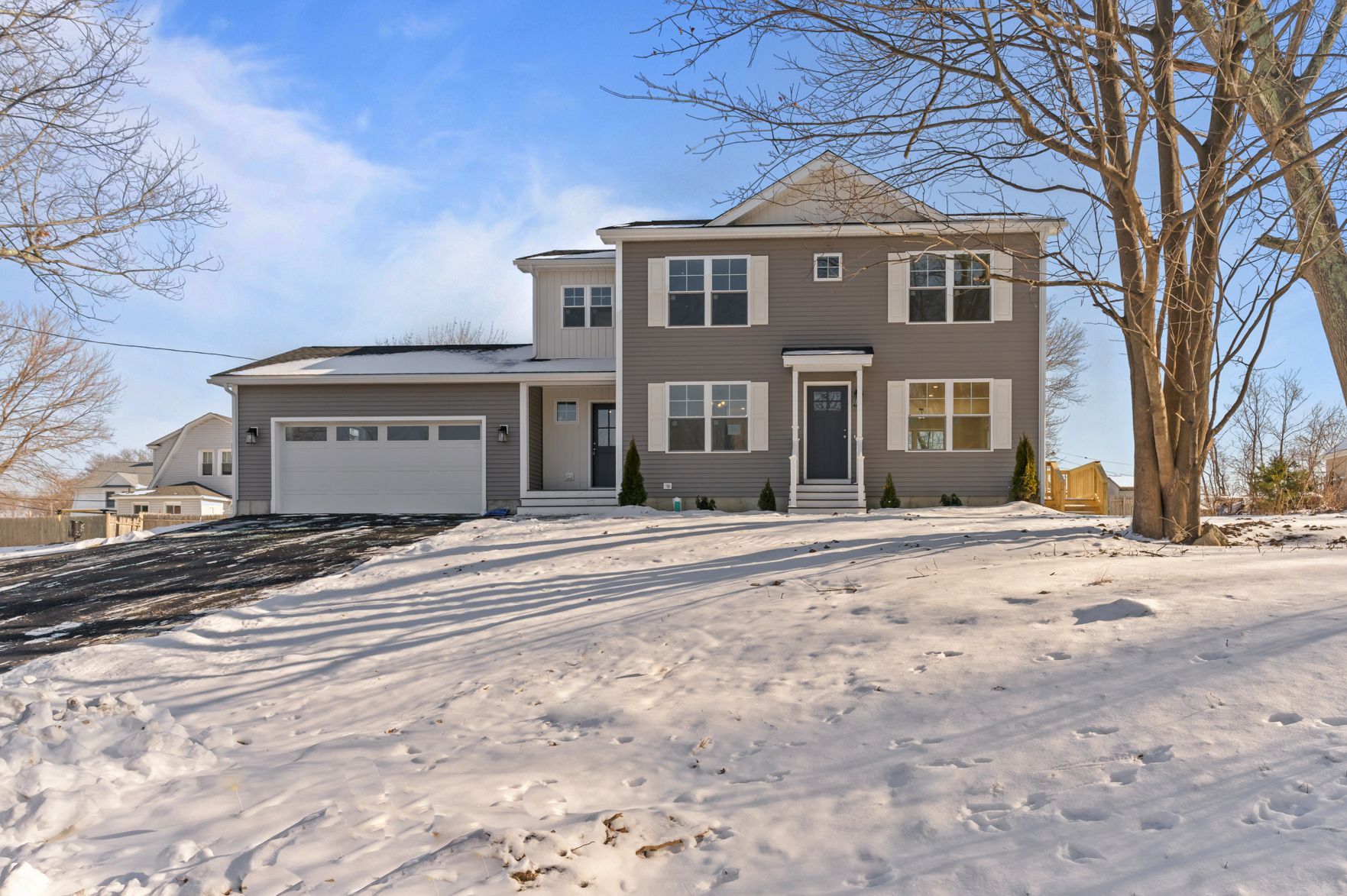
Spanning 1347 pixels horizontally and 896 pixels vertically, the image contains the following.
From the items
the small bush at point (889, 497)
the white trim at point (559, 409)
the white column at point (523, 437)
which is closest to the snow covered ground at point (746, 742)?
the small bush at point (889, 497)

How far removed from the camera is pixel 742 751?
3945 millimetres

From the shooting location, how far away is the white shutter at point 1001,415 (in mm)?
14648

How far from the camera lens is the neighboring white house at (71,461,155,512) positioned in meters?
43.3

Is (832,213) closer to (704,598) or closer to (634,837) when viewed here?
(704,598)

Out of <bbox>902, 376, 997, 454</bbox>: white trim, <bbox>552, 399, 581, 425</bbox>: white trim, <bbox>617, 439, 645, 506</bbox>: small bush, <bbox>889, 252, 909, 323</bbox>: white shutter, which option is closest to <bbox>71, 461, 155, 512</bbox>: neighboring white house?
<bbox>552, 399, 581, 425</bbox>: white trim

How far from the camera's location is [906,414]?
585 inches

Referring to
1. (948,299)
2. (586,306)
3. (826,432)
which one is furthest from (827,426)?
(586,306)

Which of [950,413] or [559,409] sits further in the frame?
[559,409]

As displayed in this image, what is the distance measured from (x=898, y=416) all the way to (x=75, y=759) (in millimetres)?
13080

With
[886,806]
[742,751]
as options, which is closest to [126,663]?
[742,751]

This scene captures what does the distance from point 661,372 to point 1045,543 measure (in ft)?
28.8

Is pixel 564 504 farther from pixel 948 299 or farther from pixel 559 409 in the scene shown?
pixel 948 299

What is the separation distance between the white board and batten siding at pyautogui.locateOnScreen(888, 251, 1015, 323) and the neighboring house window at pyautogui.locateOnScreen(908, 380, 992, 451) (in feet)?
4.19

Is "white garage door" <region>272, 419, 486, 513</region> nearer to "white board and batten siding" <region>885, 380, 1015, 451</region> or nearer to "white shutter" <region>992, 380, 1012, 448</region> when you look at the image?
"white board and batten siding" <region>885, 380, 1015, 451</region>
